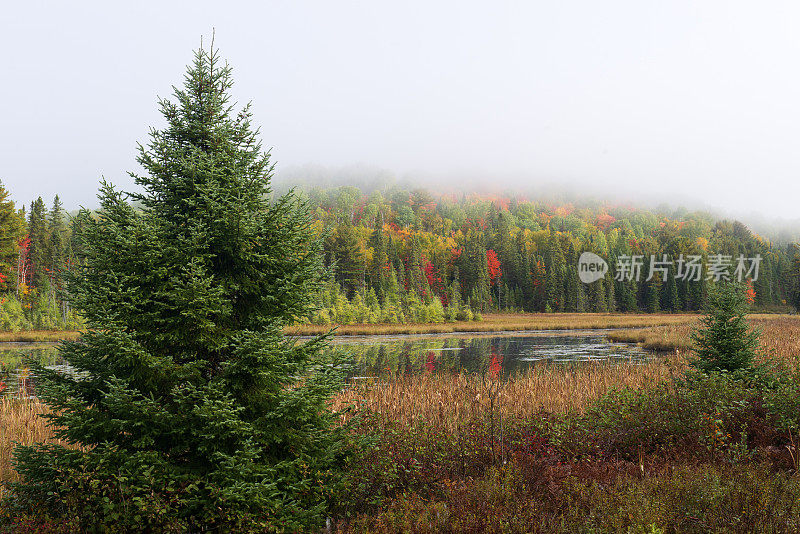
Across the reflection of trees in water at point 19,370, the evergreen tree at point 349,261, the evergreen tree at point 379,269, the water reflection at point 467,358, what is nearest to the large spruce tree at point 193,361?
the reflection of trees in water at point 19,370

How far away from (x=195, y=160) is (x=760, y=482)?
693cm

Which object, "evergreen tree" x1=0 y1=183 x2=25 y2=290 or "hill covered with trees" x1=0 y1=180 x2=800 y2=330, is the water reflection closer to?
"hill covered with trees" x1=0 y1=180 x2=800 y2=330

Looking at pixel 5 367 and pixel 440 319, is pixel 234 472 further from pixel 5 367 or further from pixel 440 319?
pixel 440 319

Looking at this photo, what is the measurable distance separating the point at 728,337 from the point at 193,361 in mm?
11795

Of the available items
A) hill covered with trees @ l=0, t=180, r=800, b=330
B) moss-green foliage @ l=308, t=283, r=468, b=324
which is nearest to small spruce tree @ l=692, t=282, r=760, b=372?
hill covered with trees @ l=0, t=180, r=800, b=330

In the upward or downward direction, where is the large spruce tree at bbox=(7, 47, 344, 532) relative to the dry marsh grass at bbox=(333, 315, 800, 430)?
upward

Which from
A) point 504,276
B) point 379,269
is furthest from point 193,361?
point 504,276

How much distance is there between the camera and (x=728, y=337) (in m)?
11.5

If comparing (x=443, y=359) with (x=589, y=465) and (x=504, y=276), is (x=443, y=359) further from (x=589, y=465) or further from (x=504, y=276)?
(x=504, y=276)

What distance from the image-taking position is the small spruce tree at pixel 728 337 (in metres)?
11.2

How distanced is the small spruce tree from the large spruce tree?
9.93m

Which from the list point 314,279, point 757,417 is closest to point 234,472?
point 314,279

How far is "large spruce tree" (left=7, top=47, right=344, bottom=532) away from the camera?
15.5ft

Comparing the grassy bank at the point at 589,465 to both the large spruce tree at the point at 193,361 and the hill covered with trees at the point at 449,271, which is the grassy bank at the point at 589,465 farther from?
the hill covered with trees at the point at 449,271
